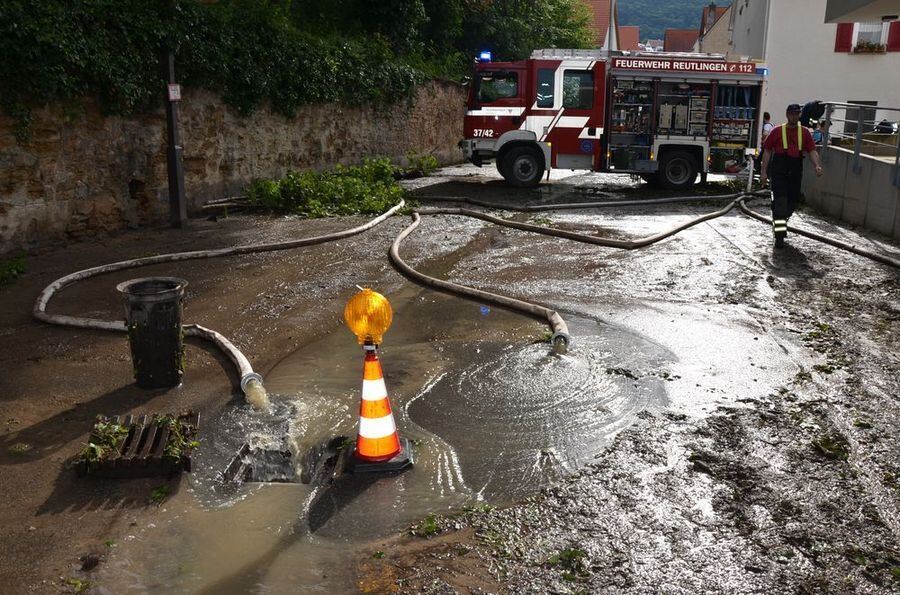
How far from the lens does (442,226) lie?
13.1 m

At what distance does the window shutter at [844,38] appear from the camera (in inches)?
1216

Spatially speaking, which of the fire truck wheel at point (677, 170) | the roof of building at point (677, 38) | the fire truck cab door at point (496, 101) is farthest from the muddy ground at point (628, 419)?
the roof of building at point (677, 38)

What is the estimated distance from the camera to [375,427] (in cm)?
447

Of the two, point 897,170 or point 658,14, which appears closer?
point 897,170

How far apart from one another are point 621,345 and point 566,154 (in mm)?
12445

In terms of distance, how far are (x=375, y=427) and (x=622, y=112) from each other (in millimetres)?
15271

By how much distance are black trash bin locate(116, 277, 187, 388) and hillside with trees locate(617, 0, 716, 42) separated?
489 ft

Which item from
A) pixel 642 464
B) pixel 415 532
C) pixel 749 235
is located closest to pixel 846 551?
pixel 642 464

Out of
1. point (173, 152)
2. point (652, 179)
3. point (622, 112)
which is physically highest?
point (622, 112)

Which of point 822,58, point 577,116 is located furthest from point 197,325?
point 822,58

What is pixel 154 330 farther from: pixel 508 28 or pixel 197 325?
pixel 508 28

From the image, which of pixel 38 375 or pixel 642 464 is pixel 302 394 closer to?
pixel 38 375

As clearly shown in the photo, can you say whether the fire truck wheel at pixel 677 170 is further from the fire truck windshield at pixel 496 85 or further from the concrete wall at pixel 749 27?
the concrete wall at pixel 749 27

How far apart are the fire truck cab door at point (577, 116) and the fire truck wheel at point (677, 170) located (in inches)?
60.7
